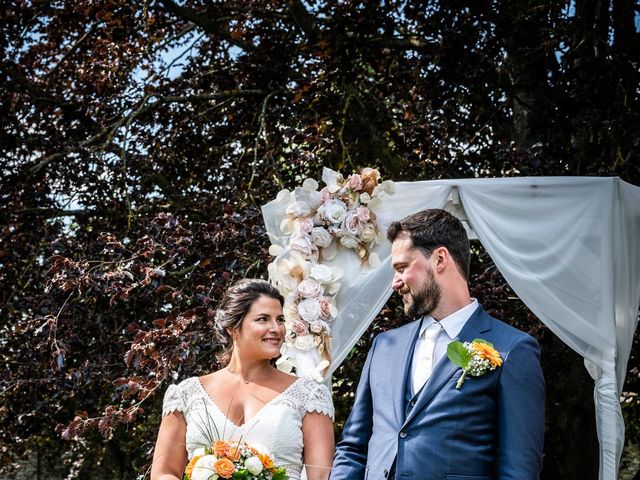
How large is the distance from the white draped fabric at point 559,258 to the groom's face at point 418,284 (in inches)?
64.4

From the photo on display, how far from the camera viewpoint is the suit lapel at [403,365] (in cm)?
275

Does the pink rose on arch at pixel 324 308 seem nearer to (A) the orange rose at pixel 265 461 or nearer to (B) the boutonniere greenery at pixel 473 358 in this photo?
(A) the orange rose at pixel 265 461

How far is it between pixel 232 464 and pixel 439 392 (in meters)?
0.77

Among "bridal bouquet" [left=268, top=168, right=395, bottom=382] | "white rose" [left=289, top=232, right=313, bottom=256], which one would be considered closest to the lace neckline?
"bridal bouquet" [left=268, top=168, right=395, bottom=382]

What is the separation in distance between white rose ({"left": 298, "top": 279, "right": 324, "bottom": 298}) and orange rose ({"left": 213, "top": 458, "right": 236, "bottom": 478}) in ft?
5.01

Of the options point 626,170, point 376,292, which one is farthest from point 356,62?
point 376,292

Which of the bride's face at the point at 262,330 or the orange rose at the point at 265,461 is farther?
the bride's face at the point at 262,330

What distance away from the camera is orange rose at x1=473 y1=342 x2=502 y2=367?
2.61m

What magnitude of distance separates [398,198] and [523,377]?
2104 millimetres

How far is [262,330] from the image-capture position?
3729mm

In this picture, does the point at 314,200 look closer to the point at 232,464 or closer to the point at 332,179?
the point at 332,179

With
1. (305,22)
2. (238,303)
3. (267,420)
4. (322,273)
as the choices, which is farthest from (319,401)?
A: (305,22)

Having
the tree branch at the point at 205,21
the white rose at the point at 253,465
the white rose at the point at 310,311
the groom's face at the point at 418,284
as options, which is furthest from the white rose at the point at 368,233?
the tree branch at the point at 205,21

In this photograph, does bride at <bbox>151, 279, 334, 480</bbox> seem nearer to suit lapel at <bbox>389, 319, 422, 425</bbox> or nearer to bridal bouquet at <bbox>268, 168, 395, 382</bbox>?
bridal bouquet at <bbox>268, 168, 395, 382</bbox>
